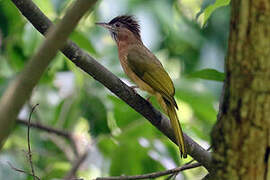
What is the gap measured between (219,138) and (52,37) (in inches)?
27.1

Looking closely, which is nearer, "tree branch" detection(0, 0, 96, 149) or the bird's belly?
"tree branch" detection(0, 0, 96, 149)

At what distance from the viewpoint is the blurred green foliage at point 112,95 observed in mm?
4758

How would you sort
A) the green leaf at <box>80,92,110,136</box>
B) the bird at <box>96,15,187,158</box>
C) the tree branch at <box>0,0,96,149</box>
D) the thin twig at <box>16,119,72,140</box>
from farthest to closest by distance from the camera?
the thin twig at <box>16,119,72,140</box>, the green leaf at <box>80,92,110,136</box>, the bird at <box>96,15,187,158</box>, the tree branch at <box>0,0,96,149</box>

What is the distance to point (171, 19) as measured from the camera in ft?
17.6

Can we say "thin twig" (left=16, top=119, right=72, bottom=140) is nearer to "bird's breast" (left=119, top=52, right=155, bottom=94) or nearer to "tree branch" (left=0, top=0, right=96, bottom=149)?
"bird's breast" (left=119, top=52, right=155, bottom=94)

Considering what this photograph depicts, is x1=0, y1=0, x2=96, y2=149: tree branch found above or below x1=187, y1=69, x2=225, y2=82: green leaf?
above

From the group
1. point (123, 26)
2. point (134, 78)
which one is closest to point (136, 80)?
point (134, 78)

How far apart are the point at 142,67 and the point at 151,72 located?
0.39ft

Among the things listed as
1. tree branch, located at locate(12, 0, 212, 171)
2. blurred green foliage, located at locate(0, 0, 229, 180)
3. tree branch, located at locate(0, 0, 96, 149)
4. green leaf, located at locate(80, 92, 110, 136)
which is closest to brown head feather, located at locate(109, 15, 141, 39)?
blurred green foliage, located at locate(0, 0, 229, 180)

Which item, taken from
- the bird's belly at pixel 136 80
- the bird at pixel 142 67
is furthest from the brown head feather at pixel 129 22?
the bird's belly at pixel 136 80

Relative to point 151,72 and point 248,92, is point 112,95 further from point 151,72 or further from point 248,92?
point 248,92

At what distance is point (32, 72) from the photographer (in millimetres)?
1804

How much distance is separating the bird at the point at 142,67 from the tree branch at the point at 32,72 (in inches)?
65.8

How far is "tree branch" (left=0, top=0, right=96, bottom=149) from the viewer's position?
1687mm
